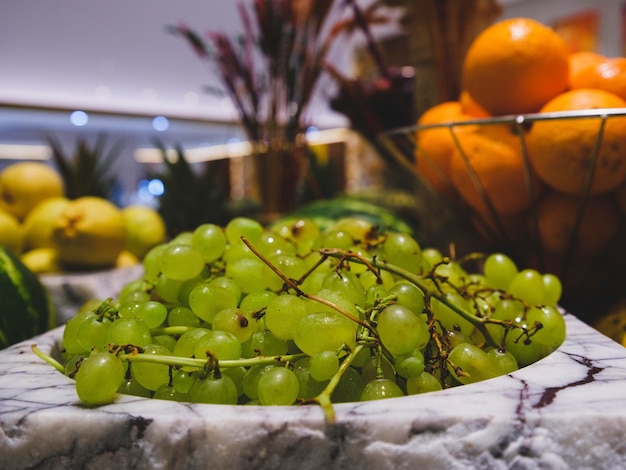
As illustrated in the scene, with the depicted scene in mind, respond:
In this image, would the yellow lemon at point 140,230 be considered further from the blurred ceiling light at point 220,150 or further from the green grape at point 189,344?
the blurred ceiling light at point 220,150

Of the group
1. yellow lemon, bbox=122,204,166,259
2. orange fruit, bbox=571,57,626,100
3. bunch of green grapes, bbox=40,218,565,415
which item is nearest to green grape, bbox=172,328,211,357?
bunch of green grapes, bbox=40,218,565,415

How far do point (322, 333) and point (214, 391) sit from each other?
0.07m

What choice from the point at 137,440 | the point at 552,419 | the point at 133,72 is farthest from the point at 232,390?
the point at 133,72

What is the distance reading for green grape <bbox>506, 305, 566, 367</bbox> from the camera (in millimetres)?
386

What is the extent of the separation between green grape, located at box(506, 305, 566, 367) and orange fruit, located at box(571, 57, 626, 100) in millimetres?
331

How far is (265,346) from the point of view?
1.17 feet

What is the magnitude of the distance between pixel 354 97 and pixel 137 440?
880 millimetres

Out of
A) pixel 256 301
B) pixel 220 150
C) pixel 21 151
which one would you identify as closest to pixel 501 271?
pixel 256 301

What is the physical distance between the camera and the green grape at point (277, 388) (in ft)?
0.96

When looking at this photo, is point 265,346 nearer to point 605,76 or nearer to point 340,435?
point 340,435

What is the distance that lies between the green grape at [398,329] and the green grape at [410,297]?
4cm

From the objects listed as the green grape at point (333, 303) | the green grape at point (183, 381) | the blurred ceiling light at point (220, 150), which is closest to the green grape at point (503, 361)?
the green grape at point (333, 303)

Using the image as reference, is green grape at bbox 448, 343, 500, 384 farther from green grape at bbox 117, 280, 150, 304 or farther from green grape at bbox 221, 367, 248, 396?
green grape at bbox 117, 280, 150, 304

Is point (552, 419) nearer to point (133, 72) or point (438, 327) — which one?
point (438, 327)
